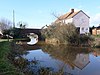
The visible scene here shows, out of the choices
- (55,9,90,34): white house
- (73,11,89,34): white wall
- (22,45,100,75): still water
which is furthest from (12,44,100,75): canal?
(73,11,89,34): white wall

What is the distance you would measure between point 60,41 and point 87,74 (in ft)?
102

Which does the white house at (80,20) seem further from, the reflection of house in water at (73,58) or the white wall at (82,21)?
the reflection of house in water at (73,58)

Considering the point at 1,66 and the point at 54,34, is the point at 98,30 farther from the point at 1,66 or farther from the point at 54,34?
the point at 1,66

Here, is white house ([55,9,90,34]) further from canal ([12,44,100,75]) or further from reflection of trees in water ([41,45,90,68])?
canal ([12,44,100,75])

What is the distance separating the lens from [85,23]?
67562 mm

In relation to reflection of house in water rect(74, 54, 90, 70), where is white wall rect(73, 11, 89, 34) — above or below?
above

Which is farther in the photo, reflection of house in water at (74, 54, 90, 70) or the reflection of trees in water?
the reflection of trees in water

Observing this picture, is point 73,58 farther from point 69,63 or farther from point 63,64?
point 63,64

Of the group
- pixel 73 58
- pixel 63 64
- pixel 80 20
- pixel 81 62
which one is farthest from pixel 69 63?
pixel 80 20

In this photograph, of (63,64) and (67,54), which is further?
(67,54)

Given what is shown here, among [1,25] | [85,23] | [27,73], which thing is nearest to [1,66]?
[27,73]

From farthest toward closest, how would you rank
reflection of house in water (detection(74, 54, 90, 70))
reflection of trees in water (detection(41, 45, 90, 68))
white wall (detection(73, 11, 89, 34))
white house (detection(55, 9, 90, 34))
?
white wall (detection(73, 11, 89, 34)), white house (detection(55, 9, 90, 34)), reflection of trees in water (detection(41, 45, 90, 68)), reflection of house in water (detection(74, 54, 90, 70))

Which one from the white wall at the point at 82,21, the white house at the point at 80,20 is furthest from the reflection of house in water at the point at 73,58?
the white wall at the point at 82,21

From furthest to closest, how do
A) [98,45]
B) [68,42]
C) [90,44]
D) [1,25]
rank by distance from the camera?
[1,25] < [68,42] < [90,44] < [98,45]
